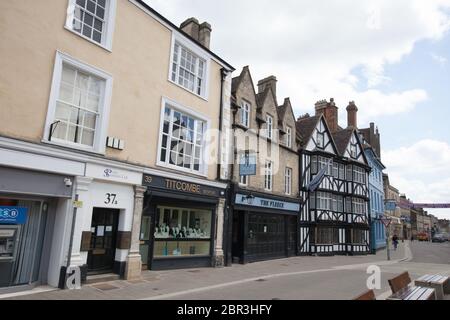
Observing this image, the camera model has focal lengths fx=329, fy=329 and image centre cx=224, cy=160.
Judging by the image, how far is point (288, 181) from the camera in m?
20.9

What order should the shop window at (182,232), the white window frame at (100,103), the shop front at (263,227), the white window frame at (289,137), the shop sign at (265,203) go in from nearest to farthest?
the white window frame at (100,103)
the shop window at (182,232)
the shop sign at (265,203)
the shop front at (263,227)
the white window frame at (289,137)

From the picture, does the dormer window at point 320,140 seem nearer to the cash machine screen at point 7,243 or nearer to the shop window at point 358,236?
the shop window at point 358,236

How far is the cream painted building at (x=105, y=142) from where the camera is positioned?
26.9 feet

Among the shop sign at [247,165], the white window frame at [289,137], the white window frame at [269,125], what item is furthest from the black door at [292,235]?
the shop sign at [247,165]

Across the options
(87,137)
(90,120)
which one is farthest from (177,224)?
(90,120)

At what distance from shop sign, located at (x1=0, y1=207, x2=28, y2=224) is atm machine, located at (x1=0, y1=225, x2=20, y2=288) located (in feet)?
0.46

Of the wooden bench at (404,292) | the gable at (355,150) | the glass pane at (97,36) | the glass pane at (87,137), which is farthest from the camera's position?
the gable at (355,150)

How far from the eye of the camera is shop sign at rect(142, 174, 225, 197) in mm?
11260

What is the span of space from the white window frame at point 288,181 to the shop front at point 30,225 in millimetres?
13984

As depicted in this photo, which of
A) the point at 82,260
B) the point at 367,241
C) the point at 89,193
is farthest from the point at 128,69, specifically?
the point at 367,241

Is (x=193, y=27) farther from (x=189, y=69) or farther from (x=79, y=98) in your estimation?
(x=79, y=98)

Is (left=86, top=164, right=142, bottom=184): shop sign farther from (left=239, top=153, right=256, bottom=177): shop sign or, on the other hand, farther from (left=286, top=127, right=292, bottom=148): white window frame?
(left=286, top=127, right=292, bottom=148): white window frame

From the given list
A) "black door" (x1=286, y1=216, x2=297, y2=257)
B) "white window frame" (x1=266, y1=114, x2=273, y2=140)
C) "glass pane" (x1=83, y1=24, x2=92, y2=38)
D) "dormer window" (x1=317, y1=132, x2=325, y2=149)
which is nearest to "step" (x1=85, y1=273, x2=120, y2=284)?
"glass pane" (x1=83, y1=24, x2=92, y2=38)
